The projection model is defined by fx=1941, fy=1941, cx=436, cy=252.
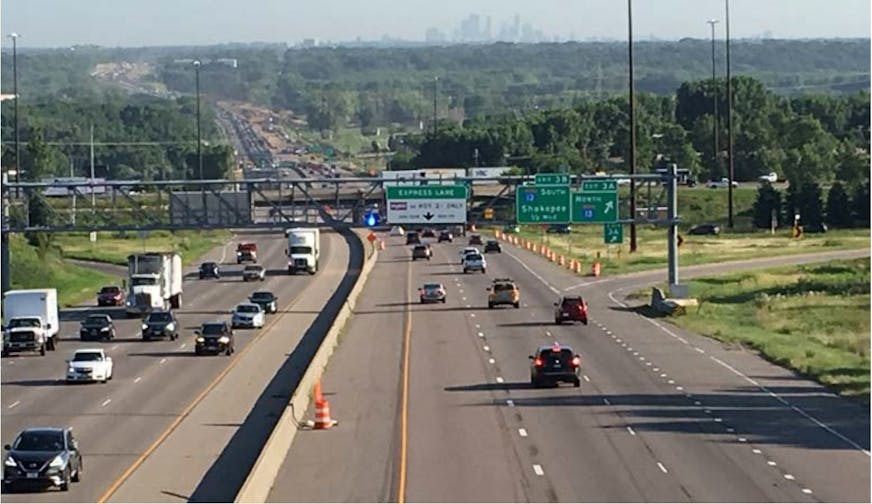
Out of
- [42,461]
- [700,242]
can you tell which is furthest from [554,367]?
[700,242]

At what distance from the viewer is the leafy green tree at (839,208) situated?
14275 centimetres

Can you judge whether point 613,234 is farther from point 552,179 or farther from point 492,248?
point 492,248

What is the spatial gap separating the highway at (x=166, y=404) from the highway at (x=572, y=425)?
1.63 m

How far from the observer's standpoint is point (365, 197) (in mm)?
80500

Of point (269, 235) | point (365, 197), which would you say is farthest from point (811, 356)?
point (269, 235)

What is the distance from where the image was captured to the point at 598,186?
7925cm

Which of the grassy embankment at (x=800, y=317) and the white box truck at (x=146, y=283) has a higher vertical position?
the white box truck at (x=146, y=283)

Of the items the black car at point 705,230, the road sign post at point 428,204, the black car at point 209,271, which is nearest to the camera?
the road sign post at point 428,204

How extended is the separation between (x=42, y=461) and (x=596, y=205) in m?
47.0

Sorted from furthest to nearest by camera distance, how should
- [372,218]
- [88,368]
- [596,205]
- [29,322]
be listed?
[596,205] → [372,218] → [29,322] → [88,368]

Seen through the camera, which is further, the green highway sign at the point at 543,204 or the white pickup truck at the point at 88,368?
the green highway sign at the point at 543,204

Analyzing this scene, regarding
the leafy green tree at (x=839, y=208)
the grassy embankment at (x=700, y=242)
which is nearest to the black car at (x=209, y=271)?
the grassy embankment at (x=700, y=242)

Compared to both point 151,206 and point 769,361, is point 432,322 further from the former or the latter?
point 151,206

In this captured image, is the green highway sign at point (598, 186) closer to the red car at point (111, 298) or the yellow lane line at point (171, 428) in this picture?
the yellow lane line at point (171, 428)
